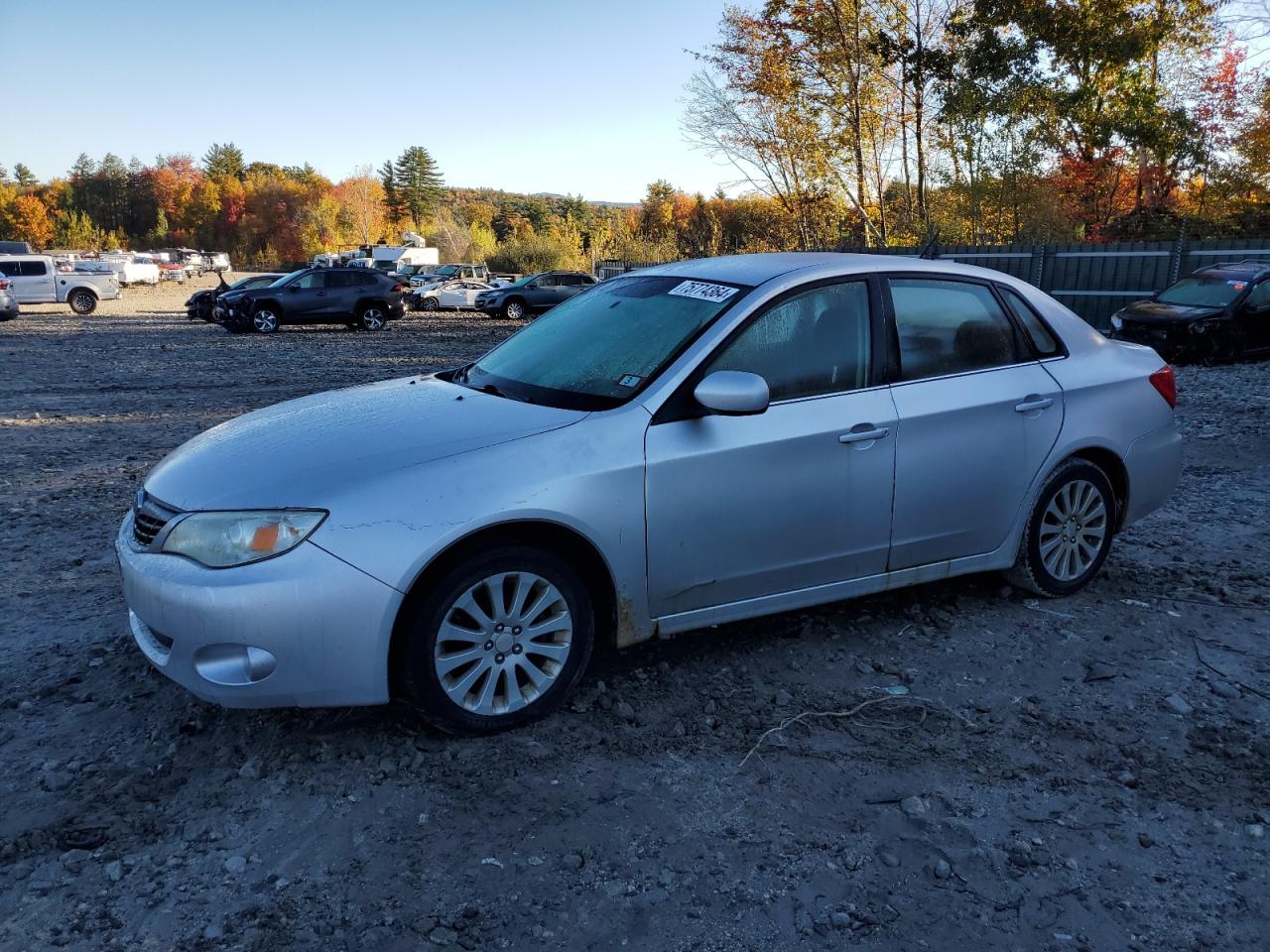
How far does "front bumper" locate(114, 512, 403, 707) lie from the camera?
2.87m

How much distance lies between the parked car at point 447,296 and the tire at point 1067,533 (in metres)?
31.4

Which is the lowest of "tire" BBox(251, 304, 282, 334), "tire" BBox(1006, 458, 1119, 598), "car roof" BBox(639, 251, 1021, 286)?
"tire" BBox(1006, 458, 1119, 598)

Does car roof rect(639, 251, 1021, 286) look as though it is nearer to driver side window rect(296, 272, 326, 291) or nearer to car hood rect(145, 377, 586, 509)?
car hood rect(145, 377, 586, 509)

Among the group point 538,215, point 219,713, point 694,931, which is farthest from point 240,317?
point 538,215

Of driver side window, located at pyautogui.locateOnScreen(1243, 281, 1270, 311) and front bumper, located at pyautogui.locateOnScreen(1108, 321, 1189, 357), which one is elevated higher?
driver side window, located at pyautogui.locateOnScreen(1243, 281, 1270, 311)

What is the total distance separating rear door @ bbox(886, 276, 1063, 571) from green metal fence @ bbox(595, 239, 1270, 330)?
1402 centimetres

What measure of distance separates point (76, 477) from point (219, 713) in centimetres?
486

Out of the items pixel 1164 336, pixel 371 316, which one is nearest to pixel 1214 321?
pixel 1164 336

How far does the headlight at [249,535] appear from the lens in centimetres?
291

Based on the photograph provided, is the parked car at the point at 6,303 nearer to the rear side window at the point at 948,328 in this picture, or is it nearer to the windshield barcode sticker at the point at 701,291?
the windshield barcode sticker at the point at 701,291

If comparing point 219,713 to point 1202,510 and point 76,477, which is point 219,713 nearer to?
point 76,477

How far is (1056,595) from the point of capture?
4.56m

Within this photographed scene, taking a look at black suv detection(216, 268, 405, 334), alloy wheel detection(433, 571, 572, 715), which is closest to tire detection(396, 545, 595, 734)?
alloy wheel detection(433, 571, 572, 715)

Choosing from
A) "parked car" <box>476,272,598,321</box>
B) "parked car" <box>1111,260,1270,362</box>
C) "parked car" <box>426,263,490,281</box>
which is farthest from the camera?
"parked car" <box>426,263,490,281</box>
